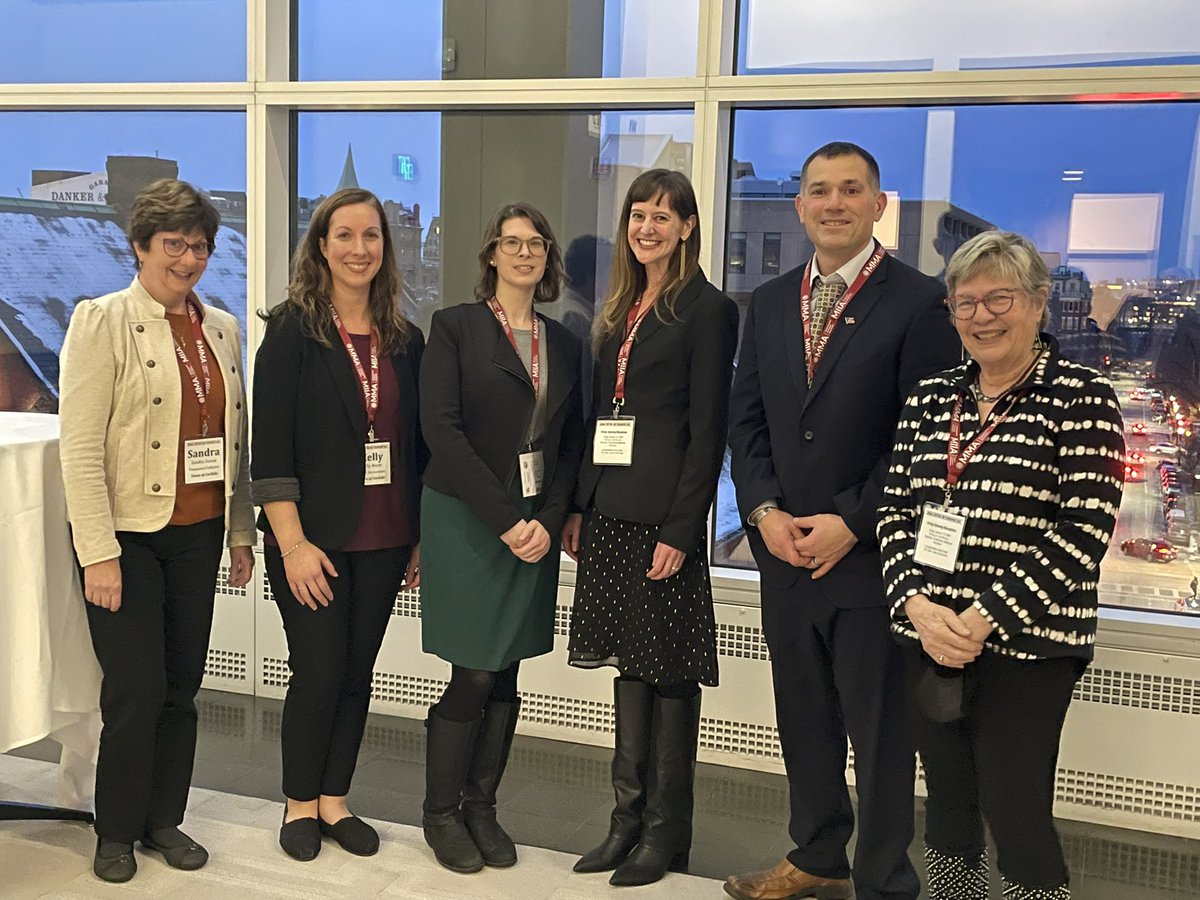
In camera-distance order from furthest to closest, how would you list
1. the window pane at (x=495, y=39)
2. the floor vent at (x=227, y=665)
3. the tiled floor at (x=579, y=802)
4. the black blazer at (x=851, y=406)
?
the floor vent at (x=227, y=665)
the window pane at (x=495, y=39)
the tiled floor at (x=579, y=802)
the black blazer at (x=851, y=406)

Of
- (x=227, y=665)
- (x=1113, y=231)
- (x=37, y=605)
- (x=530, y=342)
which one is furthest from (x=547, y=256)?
(x=227, y=665)

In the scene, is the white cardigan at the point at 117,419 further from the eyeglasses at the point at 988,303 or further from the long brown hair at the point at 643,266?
the eyeglasses at the point at 988,303

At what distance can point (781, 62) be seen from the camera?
4.17 metres

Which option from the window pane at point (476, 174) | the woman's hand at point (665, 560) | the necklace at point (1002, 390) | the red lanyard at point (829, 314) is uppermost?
the window pane at point (476, 174)

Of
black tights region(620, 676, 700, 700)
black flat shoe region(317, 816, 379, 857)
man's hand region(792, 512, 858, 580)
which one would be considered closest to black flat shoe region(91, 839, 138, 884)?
black flat shoe region(317, 816, 379, 857)

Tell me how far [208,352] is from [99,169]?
8.26 feet

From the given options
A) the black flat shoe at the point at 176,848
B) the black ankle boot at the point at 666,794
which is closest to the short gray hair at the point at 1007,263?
the black ankle boot at the point at 666,794

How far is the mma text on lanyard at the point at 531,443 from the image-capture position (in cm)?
305

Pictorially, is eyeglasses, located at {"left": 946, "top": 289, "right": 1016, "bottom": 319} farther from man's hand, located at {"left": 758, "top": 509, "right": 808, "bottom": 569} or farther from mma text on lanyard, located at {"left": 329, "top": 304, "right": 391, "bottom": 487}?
mma text on lanyard, located at {"left": 329, "top": 304, "right": 391, "bottom": 487}

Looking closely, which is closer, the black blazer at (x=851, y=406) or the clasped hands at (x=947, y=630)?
the clasped hands at (x=947, y=630)

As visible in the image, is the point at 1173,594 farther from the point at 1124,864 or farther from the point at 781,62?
the point at 781,62

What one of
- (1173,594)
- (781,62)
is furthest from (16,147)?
(1173,594)

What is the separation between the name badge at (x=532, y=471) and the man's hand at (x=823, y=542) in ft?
2.32

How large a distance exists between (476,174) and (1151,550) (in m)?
2.88
